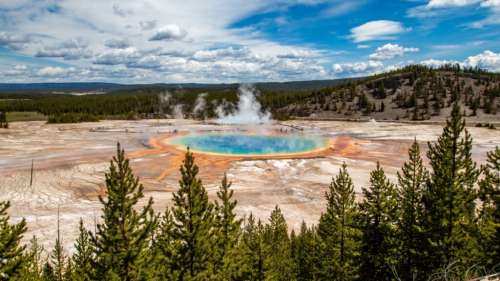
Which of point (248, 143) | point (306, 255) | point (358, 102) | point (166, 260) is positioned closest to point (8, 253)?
point (166, 260)

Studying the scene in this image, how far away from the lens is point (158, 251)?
15.6m

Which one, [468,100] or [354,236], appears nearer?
[354,236]

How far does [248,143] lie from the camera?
69625mm

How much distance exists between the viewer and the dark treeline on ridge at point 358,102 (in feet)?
378

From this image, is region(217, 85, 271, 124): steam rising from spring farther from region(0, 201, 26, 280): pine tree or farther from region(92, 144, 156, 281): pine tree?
region(0, 201, 26, 280): pine tree

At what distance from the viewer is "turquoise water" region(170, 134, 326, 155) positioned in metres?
60.9

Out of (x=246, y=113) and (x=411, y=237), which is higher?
(x=246, y=113)

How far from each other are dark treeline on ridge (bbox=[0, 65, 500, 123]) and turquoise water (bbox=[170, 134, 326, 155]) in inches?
1677

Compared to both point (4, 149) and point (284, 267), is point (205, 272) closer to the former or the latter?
point (284, 267)

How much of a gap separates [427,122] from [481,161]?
2094 inches

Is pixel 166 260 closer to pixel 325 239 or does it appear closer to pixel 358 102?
pixel 325 239

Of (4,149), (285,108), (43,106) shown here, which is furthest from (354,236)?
(43,106)

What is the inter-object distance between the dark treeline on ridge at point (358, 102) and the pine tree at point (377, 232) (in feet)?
317

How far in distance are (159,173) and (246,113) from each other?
278 feet
